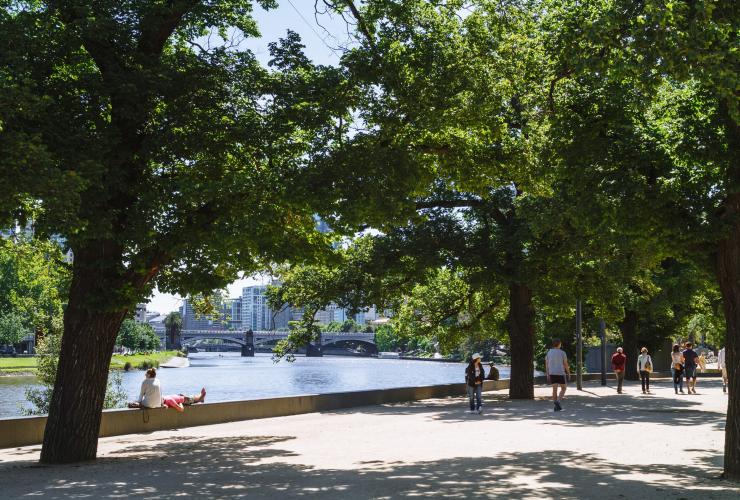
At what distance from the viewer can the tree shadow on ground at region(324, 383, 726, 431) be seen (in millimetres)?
15994

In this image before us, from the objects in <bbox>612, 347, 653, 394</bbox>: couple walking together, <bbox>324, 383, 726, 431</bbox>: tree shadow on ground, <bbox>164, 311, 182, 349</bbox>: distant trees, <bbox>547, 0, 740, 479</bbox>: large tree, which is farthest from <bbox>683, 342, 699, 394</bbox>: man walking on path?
<bbox>164, 311, 182, 349</bbox>: distant trees

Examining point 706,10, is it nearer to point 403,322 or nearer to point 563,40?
point 563,40

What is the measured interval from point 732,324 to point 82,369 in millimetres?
8735

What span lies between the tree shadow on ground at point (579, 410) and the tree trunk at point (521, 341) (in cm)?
58

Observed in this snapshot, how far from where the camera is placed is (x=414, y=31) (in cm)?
1214

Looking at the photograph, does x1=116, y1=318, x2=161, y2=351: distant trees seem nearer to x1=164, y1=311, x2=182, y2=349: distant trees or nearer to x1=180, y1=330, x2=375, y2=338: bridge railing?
x1=164, y1=311, x2=182, y2=349: distant trees

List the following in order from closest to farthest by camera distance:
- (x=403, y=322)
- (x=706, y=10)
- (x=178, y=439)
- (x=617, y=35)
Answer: (x=706, y=10), (x=617, y=35), (x=178, y=439), (x=403, y=322)

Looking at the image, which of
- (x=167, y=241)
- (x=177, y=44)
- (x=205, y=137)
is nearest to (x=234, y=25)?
(x=177, y=44)

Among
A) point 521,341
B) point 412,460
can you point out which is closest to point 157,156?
point 412,460

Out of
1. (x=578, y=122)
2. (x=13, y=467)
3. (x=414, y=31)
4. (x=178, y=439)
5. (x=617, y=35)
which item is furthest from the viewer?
(x=178, y=439)

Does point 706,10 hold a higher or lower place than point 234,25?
lower

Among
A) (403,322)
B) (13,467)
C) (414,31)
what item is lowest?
(13,467)

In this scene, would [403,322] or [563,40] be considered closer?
[563,40]

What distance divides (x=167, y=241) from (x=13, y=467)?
12.4 feet
